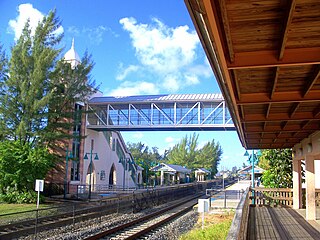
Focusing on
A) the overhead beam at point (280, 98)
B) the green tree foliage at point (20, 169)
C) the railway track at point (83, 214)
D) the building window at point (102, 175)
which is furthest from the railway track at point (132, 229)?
the building window at point (102, 175)

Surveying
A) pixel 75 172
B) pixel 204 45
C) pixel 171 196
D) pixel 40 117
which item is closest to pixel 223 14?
pixel 204 45

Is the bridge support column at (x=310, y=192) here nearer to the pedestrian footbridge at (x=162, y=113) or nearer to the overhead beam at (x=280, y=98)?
the overhead beam at (x=280, y=98)

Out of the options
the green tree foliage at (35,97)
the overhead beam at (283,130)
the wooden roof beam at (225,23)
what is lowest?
the overhead beam at (283,130)

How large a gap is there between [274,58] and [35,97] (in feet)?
80.5

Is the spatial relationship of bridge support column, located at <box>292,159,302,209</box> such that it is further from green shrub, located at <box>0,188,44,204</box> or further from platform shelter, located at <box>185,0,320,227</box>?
green shrub, located at <box>0,188,44,204</box>

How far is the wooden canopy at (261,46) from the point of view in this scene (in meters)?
3.32

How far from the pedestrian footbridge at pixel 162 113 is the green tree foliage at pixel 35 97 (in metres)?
9.87

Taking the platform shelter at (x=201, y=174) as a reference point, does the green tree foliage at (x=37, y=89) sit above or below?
above

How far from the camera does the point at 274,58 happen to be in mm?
4680

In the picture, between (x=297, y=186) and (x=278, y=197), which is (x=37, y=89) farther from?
(x=297, y=186)

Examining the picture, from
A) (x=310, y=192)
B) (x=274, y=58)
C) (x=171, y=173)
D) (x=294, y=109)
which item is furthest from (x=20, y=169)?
(x=171, y=173)

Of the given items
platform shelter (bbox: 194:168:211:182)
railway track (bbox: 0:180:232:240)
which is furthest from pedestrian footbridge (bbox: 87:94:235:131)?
platform shelter (bbox: 194:168:211:182)

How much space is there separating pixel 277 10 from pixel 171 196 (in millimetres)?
30955

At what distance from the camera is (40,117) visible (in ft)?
86.6
